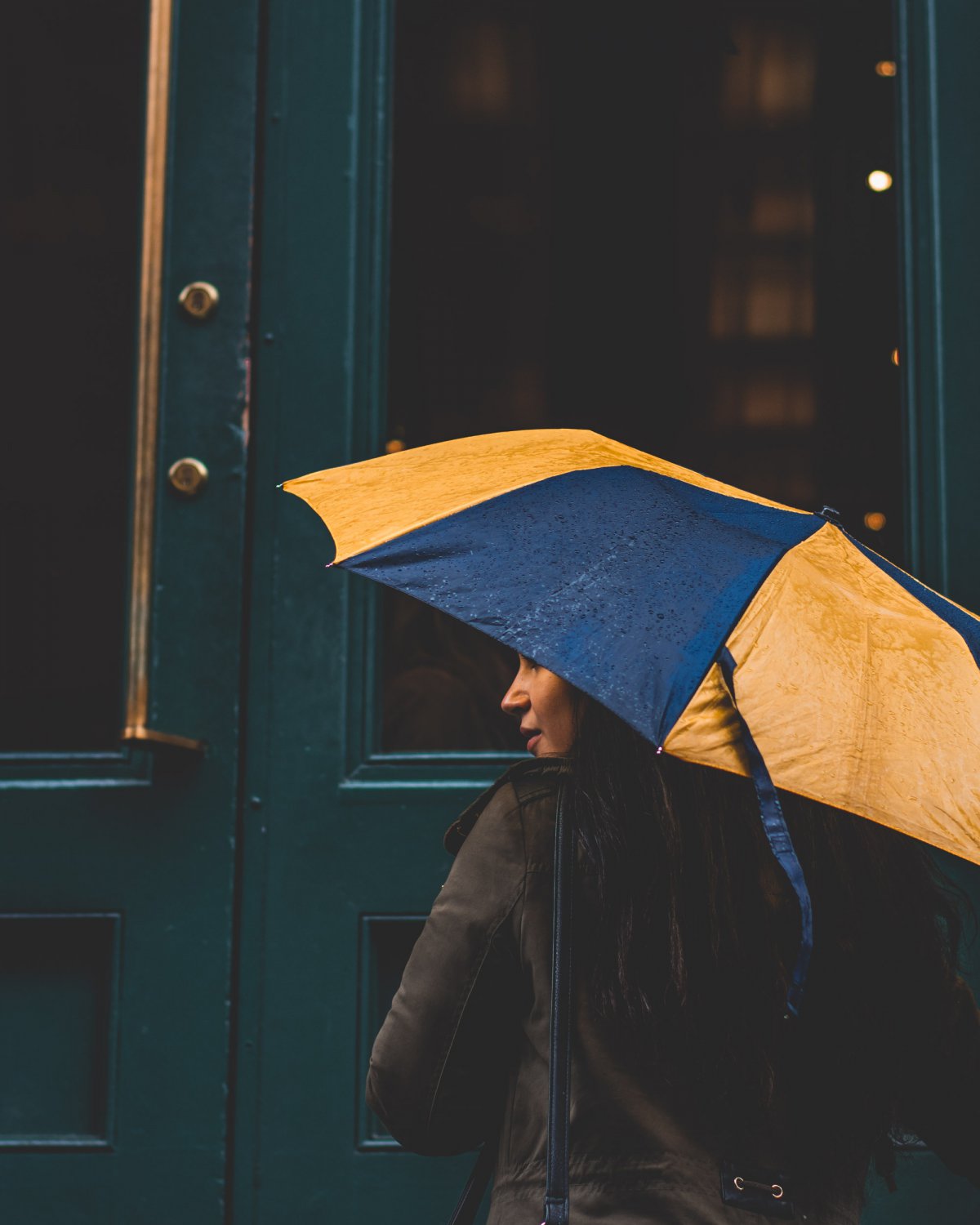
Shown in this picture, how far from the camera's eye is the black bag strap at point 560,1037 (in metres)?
1.56

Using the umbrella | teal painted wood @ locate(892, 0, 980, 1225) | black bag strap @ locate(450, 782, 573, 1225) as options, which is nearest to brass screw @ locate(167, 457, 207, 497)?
the umbrella

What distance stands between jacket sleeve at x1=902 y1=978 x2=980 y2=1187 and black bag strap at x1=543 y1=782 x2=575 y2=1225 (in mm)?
480

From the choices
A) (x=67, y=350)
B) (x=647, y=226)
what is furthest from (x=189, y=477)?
(x=647, y=226)

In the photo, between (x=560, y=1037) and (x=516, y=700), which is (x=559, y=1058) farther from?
(x=516, y=700)

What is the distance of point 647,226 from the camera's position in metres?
3.36

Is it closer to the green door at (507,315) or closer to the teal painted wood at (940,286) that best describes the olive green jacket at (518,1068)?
the green door at (507,315)

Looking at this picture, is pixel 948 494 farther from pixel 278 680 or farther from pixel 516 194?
pixel 278 680

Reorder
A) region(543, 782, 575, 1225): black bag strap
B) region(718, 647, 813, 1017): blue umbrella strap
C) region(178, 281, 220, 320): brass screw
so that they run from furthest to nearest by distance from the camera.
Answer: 1. region(178, 281, 220, 320): brass screw
2. region(543, 782, 575, 1225): black bag strap
3. region(718, 647, 813, 1017): blue umbrella strap

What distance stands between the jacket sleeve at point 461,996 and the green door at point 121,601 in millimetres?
1239

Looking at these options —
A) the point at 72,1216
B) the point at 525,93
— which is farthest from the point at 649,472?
the point at 72,1216

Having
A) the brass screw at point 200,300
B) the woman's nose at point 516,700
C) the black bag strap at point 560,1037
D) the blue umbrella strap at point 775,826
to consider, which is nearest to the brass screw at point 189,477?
the brass screw at point 200,300

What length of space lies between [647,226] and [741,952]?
2172 millimetres

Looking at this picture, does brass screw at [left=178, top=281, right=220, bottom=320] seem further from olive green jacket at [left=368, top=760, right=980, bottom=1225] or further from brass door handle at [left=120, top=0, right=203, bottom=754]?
olive green jacket at [left=368, top=760, right=980, bottom=1225]

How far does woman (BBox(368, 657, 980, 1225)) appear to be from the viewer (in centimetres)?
161
